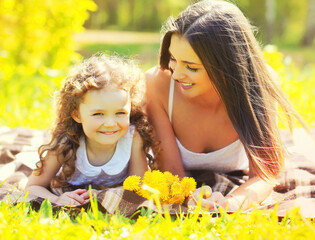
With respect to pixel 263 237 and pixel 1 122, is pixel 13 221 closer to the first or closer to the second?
pixel 263 237

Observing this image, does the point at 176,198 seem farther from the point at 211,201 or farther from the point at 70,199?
the point at 70,199

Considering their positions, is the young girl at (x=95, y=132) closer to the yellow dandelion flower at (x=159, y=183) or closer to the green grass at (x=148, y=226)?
the green grass at (x=148, y=226)

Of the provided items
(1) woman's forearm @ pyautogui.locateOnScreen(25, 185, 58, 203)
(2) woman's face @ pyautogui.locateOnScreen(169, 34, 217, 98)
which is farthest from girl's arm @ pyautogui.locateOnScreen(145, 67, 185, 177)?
(1) woman's forearm @ pyautogui.locateOnScreen(25, 185, 58, 203)

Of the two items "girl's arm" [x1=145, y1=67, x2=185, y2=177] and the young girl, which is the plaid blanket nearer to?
the young girl

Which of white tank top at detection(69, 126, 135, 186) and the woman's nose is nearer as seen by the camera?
the woman's nose

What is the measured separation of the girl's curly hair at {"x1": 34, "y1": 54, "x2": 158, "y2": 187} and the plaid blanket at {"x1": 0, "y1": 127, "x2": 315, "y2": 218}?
23 cm

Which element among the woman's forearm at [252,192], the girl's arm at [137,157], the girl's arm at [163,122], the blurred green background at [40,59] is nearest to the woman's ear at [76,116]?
the girl's arm at [137,157]

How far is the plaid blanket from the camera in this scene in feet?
7.73

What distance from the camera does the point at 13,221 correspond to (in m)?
2.12


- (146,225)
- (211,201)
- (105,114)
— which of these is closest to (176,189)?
(211,201)

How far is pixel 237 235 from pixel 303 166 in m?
1.60

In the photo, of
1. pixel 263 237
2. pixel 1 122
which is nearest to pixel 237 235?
pixel 263 237

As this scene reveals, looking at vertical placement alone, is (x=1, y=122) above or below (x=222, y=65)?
below

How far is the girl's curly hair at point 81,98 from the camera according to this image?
2.62m
